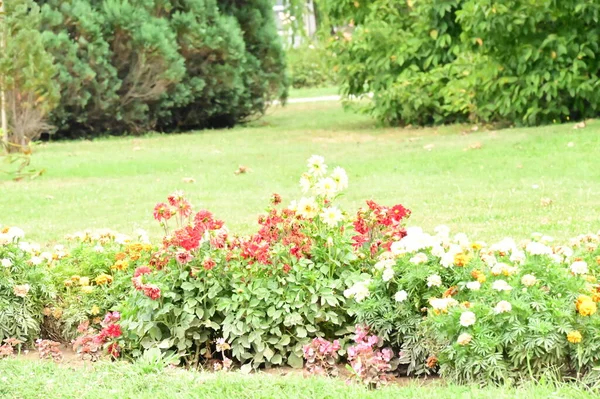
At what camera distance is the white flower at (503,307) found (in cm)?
379

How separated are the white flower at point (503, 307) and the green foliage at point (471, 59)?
30.8ft

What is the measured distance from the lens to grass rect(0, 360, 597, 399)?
11.6 ft

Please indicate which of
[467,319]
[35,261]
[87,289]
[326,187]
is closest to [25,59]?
[35,261]

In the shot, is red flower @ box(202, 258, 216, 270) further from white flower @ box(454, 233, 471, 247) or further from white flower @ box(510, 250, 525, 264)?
white flower @ box(510, 250, 525, 264)

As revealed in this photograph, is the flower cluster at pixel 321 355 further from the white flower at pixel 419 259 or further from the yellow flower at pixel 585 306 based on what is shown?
the yellow flower at pixel 585 306

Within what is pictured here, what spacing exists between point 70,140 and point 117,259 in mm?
12094

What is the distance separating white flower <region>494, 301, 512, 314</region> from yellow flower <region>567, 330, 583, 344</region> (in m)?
0.23

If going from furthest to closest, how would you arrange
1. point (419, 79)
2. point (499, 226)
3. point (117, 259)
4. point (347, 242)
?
point (419, 79), point (499, 226), point (117, 259), point (347, 242)

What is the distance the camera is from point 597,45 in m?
13.1

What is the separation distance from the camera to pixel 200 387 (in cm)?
370

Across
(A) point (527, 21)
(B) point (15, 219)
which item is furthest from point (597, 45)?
(B) point (15, 219)

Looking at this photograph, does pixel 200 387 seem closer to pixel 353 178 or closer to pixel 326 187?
pixel 326 187

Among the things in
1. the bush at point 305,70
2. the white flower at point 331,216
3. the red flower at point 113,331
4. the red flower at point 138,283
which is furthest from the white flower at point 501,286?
the bush at point 305,70

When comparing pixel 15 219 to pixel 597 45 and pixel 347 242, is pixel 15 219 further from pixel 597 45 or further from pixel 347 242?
pixel 597 45
